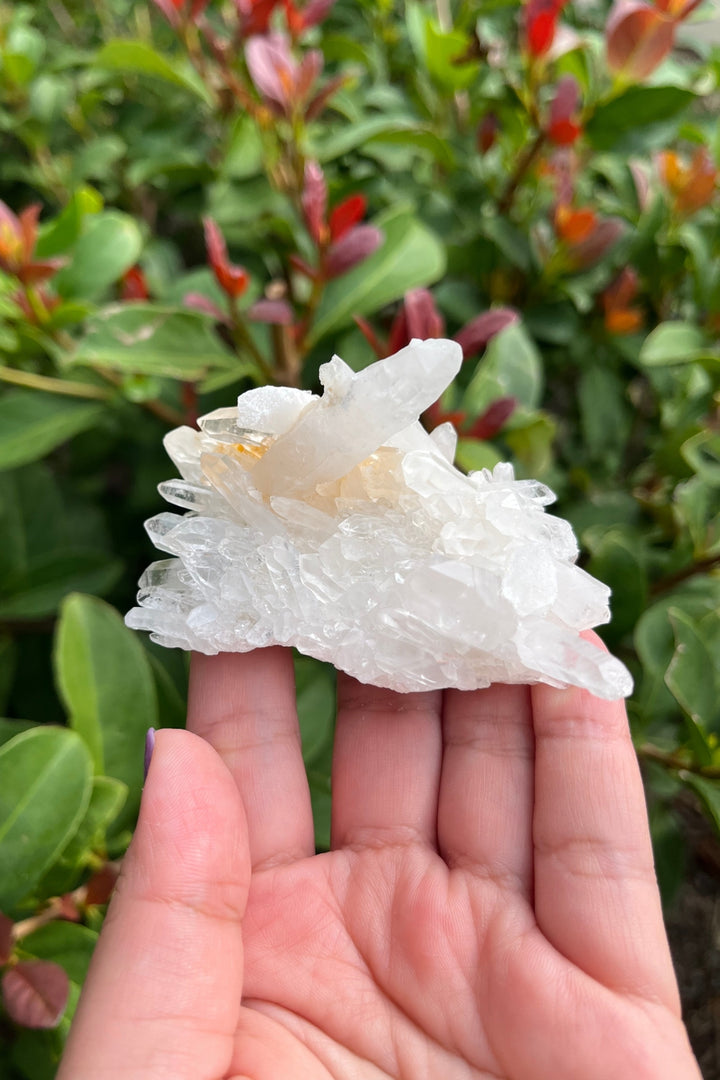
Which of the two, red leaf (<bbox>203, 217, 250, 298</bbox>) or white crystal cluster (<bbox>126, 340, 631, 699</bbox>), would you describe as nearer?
white crystal cluster (<bbox>126, 340, 631, 699</bbox>)

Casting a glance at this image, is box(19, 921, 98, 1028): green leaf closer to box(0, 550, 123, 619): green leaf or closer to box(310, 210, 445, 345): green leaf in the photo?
box(0, 550, 123, 619): green leaf

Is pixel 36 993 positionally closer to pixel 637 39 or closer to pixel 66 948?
pixel 66 948

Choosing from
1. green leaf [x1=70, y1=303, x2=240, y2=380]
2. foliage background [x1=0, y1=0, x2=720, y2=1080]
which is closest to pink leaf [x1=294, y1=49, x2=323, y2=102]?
foliage background [x1=0, y1=0, x2=720, y2=1080]

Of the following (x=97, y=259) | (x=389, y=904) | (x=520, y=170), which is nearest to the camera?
(x=389, y=904)

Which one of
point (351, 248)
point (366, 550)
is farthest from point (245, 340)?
point (366, 550)

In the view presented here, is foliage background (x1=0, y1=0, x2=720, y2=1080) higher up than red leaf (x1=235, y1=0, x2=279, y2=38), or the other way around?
red leaf (x1=235, y1=0, x2=279, y2=38)

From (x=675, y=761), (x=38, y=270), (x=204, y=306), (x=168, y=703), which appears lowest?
(x=675, y=761)

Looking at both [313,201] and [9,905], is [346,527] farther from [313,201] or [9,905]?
[9,905]

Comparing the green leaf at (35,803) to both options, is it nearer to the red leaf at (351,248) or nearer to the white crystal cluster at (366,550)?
the white crystal cluster at (366,550)
